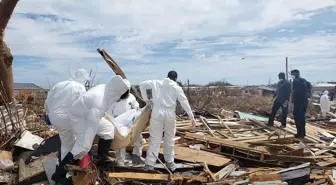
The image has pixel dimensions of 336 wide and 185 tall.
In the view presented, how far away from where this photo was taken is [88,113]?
544 cm

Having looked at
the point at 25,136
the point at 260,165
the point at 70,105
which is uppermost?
the point at 70,105

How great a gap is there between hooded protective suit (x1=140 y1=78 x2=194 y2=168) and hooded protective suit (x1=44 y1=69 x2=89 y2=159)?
1329 mm

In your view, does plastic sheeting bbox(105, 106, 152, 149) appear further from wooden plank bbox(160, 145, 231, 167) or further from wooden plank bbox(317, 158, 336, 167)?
wooden plank bbox(317, 158, 336, 167)

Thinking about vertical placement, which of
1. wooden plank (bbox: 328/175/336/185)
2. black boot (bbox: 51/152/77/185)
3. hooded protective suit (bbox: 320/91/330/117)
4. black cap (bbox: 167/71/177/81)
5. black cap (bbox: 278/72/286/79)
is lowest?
wooden plank (bbox: 328/175/336/185)

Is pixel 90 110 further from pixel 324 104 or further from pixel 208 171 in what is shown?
pixel 324 104

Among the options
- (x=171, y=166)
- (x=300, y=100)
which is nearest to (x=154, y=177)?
(x=171, y=166)

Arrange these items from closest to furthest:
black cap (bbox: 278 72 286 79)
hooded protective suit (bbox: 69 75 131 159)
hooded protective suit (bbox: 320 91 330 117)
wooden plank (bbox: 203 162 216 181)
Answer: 1. hooded protective suit (bbox: 69 75 131 159)
2. wooden plank (bbox: 203 162 216 181)
3. black cap (bbox: 278 72 286 79)
4. hooded protective suit (bbox: 320 91 330 117)

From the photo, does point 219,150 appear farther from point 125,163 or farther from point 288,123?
point 288,123

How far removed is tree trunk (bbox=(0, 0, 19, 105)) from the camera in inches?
395

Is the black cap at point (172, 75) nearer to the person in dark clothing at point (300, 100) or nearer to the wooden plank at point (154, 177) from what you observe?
the wooden plank at point (154, 177)

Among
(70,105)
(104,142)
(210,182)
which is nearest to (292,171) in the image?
(210,182)

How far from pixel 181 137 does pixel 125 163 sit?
2.69 m

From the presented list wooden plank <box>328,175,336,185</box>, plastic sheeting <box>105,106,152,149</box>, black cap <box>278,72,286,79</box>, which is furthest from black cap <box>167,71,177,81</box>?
black cap <box>278,72,286,79</box>

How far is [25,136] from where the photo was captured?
322 inches
